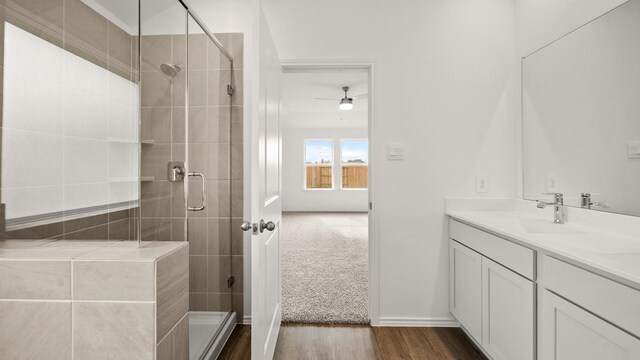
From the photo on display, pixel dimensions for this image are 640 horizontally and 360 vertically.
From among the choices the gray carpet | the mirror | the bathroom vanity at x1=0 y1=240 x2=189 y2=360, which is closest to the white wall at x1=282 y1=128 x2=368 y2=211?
the gray carpet

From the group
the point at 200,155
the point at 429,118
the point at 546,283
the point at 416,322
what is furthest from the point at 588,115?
the point at 200,155

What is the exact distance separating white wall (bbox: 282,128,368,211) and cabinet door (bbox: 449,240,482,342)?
19.5ft

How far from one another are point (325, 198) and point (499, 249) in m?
6.74

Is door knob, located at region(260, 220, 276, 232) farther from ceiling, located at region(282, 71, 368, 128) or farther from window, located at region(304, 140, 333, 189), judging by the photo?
window, located at region(304, 140, 333, 189)

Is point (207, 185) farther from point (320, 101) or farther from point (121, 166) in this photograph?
point (320, 101)

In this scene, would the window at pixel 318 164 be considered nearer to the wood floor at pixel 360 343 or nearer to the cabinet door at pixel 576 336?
the wood floor at pixel 360 343

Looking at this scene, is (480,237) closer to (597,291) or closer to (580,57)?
(597,291)

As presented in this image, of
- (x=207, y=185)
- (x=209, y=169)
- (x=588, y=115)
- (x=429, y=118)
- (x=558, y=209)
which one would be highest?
(x=429, y=118)

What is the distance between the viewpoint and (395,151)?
2.30 meters

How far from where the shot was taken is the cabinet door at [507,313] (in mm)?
1395

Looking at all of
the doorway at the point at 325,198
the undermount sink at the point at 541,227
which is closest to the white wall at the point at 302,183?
the doorway at the point at 325,198

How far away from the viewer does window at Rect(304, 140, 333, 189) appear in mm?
8289

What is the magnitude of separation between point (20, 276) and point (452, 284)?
233cm

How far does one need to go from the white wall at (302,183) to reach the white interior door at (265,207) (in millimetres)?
6083
